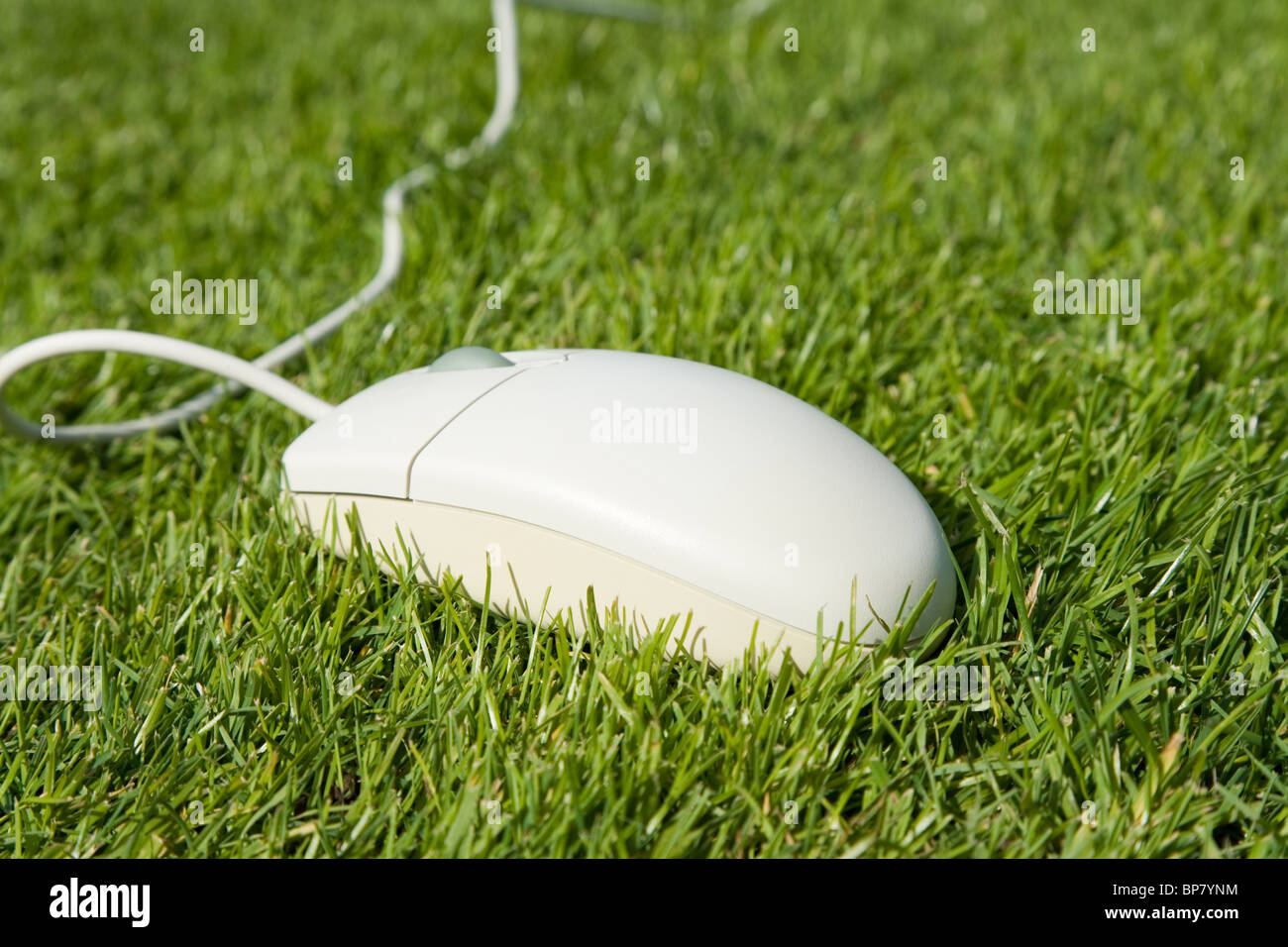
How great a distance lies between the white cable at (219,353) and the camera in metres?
1.47

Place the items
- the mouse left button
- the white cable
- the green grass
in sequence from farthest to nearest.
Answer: the white cable → the mouse left button → the green grass

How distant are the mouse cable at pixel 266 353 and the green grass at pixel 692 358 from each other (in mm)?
42

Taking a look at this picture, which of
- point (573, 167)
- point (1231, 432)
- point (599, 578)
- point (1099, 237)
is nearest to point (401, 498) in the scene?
point (599, 578)

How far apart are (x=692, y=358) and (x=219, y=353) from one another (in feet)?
2.37

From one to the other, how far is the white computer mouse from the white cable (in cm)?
26

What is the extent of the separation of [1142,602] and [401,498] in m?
0.85

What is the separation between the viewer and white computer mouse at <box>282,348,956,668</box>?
111cm

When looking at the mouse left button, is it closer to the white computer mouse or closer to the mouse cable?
the white computer mouse

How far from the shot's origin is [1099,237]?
2236 millimetres

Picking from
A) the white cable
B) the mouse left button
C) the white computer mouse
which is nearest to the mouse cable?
the white cable

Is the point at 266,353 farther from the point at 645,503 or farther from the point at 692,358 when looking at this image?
the point at 645,503

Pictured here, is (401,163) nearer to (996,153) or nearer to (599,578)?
(996,153)

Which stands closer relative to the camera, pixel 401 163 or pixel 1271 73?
pixel 401 163
